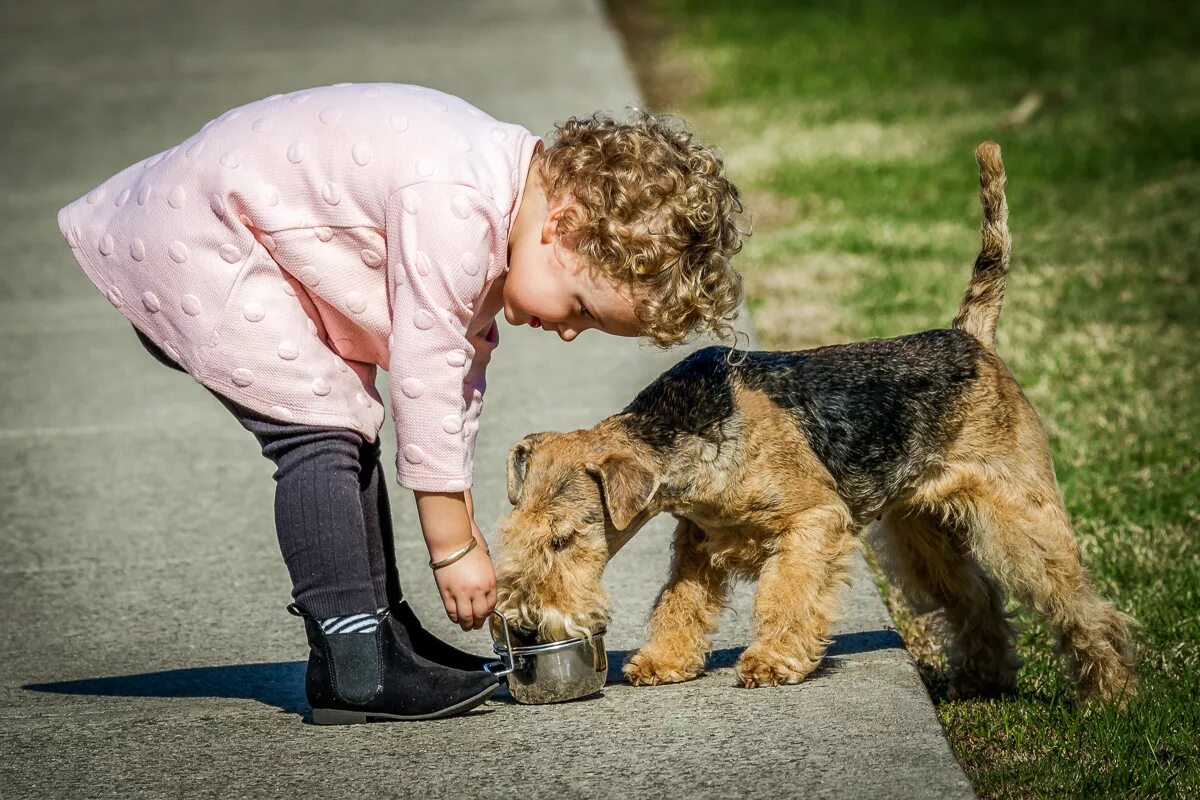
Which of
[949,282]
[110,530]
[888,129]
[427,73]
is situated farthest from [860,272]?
[427,73]

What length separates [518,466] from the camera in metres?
4.07

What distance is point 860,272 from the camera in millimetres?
8695

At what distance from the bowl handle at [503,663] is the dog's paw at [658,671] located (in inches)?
15.1

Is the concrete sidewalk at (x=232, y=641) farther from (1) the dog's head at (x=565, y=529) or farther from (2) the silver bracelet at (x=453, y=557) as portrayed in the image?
(2) the silver bracelet at (x=453, y=557)

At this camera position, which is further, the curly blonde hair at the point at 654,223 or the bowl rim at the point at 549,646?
the bowl rim at the point at 549,646

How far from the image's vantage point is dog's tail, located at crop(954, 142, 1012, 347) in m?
4.57

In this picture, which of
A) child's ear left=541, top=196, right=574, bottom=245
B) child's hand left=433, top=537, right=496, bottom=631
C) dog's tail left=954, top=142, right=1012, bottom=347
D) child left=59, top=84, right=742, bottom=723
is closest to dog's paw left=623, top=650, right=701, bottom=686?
child left=59, top=84, right=742, bottom=723

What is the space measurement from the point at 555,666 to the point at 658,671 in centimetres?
36

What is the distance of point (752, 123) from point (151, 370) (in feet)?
19.1

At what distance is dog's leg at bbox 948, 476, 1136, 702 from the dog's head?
0.99 meters

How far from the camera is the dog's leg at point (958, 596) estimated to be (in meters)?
4.52

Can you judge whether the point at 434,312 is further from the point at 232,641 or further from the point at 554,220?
the point at 232,641

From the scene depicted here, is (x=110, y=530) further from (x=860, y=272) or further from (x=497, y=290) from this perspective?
(x=860, y=272)

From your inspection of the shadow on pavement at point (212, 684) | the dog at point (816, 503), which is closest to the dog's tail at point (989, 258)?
the dog at point (816, 503)
